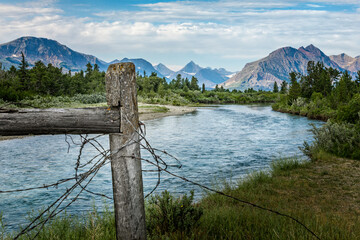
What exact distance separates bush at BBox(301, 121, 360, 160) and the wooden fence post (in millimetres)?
10743

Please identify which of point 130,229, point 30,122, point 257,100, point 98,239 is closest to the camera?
point 30,122

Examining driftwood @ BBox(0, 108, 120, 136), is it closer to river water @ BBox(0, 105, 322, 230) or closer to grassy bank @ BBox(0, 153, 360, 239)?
grassy bank @ BBox(0, 153, 360, 239)

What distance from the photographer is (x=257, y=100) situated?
110m

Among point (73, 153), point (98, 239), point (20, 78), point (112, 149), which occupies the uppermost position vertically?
point (20, 78)

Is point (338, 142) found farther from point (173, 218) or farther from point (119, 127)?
point (119, 127)

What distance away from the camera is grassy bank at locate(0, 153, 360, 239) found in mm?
3747

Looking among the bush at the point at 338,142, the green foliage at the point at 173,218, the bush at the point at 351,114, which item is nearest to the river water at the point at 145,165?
the bush at the point at 338,142

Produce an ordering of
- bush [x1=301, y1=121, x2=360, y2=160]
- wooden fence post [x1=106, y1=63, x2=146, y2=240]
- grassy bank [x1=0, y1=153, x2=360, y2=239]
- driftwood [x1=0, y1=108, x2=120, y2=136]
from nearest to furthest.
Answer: driftwood [x1=0, y1=108, x2=120, y2=136], wooden fence post [x1=106, y1=63, x2=146, y2=240], grassy bank [x1=0, y1=153, x2=360, y2=239], bush [x1=301, y1=121, x2=360, y2=160]

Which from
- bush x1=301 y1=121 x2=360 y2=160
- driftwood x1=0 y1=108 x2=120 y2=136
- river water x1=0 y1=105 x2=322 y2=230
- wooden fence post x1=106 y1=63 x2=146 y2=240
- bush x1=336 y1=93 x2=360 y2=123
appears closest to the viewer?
driftwood x1=0 y1=108 x2=120 y2=136

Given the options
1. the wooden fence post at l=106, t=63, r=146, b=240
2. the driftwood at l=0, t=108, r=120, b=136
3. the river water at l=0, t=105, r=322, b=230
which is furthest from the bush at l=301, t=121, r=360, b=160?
the driftwood at l=0, t=108, r=120, b=136

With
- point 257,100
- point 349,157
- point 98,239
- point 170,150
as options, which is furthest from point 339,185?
point 257,100

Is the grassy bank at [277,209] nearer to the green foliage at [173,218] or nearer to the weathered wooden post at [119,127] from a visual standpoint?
the green foliage at [173,218]

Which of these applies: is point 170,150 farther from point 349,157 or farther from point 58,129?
point 58,129

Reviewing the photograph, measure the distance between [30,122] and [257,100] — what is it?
113 m
